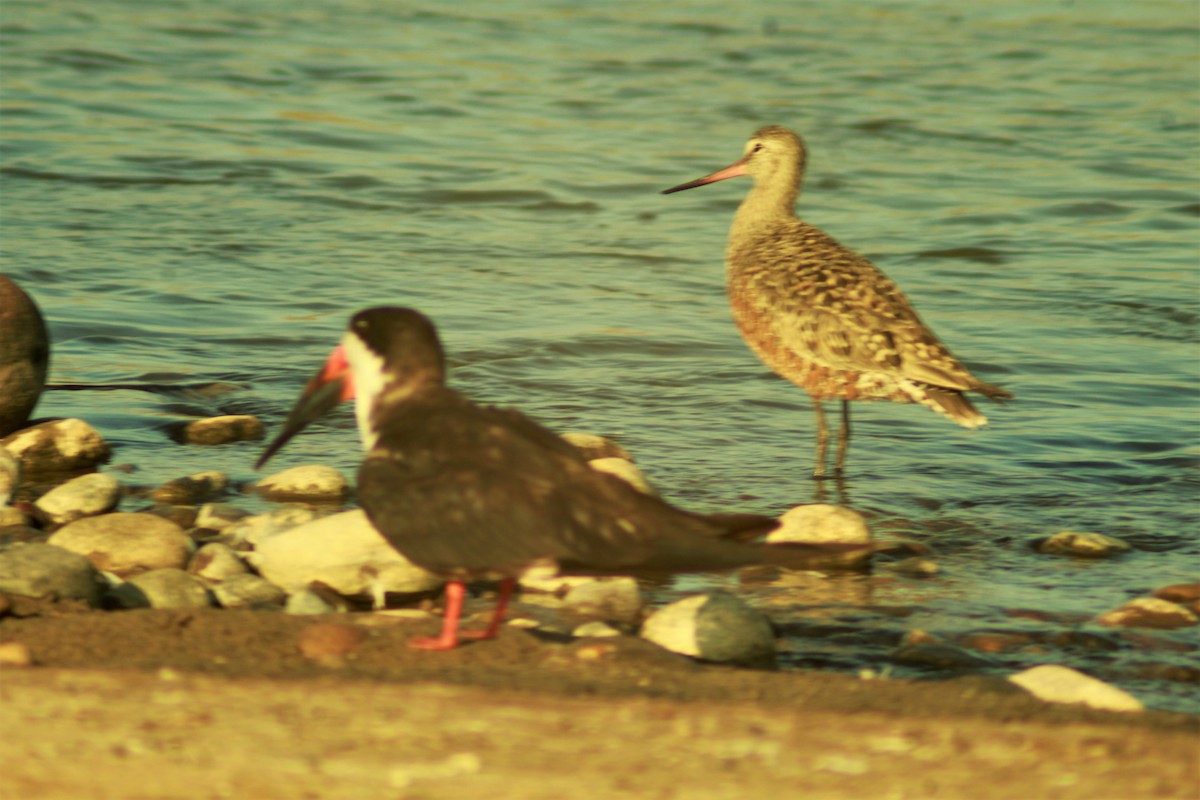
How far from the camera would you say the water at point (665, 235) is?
7840mm

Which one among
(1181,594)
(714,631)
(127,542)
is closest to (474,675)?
(714,631)

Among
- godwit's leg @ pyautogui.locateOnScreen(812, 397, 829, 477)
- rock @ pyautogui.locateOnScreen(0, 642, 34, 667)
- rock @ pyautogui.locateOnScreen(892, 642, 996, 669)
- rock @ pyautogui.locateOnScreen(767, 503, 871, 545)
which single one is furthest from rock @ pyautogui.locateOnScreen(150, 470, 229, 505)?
rock @ pyautogui.locateOnScreen(892, 642, 996, 669)

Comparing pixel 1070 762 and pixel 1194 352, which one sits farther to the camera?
pixel 1194 352

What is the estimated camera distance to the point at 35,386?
7832 millimetres

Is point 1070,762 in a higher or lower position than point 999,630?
higher

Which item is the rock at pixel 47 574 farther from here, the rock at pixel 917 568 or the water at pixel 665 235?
the rock at pixel 917 568

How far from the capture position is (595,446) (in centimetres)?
781

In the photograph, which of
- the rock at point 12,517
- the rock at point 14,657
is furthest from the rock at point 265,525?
the rock at point 14,657

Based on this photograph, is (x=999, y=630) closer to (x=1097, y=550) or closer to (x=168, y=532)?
(x=1097, y=550)

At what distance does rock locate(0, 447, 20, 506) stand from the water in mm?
606

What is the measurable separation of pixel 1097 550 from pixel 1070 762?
2.94 meters

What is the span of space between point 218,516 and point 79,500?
57 cm

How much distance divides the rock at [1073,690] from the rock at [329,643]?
77.2 inches

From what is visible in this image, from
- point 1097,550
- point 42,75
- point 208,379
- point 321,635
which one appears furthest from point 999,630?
point 42,75
